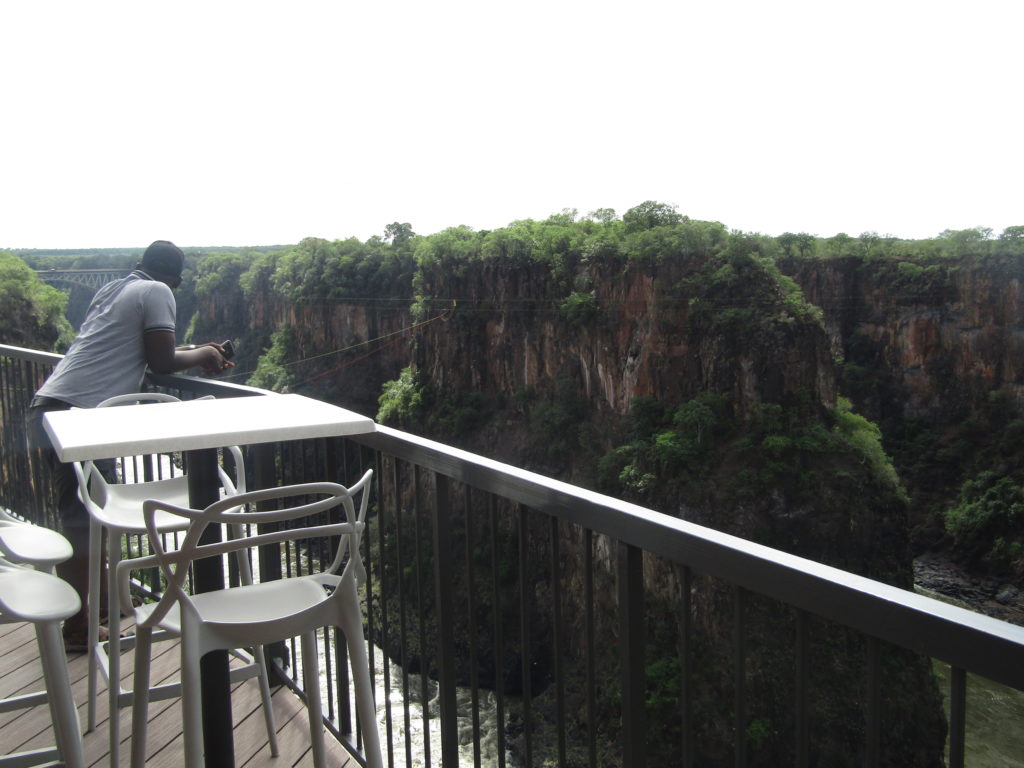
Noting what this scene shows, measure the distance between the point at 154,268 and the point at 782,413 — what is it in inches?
1032

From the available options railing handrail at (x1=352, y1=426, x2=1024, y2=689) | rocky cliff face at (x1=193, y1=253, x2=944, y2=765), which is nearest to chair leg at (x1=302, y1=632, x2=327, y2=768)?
railing handrail at (x1=352, y1=426, x2=1024, y2=689)

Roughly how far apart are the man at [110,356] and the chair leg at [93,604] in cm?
65

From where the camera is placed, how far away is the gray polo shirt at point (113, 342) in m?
3.48

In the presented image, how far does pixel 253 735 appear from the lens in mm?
2678

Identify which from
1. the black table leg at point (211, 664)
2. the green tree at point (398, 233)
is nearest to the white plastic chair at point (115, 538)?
the black table leg at point (211, 664)

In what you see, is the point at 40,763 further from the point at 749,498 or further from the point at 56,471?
the point at 749,498

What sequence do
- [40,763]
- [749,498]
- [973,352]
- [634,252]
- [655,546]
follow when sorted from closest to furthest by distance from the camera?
[655,546], [40,763], [749,498], [634,252], [973,352]

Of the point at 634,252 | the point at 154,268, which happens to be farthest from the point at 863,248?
the point at 154,268

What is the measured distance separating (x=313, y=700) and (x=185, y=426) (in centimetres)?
74

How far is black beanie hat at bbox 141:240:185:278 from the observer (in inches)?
Answer: 145

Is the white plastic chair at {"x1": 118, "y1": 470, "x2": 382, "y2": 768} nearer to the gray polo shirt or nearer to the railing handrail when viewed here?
the railing handrail

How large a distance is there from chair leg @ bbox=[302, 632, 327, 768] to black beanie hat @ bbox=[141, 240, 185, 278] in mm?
2160

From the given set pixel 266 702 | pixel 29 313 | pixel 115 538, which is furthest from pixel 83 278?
pixel 266 702

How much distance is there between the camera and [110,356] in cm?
354
